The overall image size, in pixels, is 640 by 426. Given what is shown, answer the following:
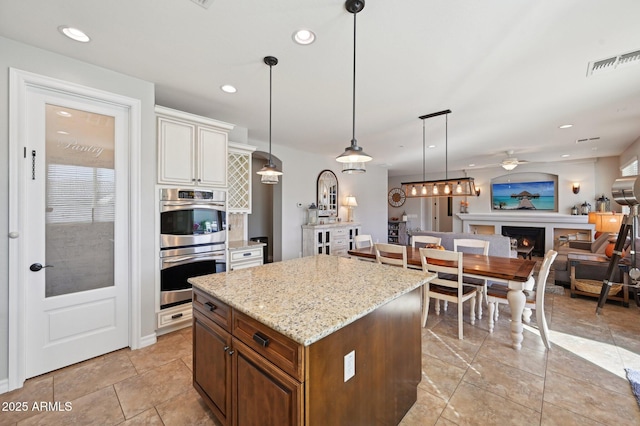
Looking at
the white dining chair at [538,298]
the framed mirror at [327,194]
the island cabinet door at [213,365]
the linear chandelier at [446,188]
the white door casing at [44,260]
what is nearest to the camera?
the island cabinet door at [213,365]

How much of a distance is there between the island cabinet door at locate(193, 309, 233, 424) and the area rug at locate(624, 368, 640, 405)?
110 inches

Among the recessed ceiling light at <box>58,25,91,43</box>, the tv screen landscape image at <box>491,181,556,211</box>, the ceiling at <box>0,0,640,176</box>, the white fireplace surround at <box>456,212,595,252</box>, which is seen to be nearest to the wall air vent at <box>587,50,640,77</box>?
the ceiling at <box>0,0,640,176</box>

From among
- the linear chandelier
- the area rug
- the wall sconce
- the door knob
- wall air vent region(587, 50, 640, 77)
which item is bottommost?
the area rug

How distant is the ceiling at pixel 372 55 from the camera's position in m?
1.71

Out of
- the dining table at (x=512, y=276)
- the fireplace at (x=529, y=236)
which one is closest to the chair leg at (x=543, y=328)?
the dining table at (x=512, y=276)

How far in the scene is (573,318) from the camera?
320 cm

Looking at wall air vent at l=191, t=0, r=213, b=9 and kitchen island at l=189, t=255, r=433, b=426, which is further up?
wall air vent at l=191, t=0, r=213, b=9

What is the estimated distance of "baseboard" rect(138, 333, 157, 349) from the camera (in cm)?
260

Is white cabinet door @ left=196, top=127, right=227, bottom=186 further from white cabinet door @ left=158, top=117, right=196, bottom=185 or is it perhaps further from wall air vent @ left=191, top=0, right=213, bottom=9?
wall air vent @ left=191, top=0, right=213, bottom=9

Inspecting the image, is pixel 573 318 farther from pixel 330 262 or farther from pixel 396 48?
pixel 396 48

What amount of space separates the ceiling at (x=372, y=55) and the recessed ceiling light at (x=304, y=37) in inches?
2.3

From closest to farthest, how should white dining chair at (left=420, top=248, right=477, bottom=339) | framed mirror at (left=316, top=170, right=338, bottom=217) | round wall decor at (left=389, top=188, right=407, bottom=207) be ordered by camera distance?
1. white dining chair at (left=420, top=248, right=477, bottom=339)
2. framed mirror at (left=316, top=170, right=338, bottom=217)
3. round wall decor at (left=389, top=188, right=407, bottom=207)

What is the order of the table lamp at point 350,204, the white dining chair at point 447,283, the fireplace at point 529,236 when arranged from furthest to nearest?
the fireplace at point 529,236 → the table lamp at point 350,204 → the white dining chair at point 447,283

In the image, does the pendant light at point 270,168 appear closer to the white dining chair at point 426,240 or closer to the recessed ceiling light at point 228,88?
the recessed ceiling light at point 228,88
